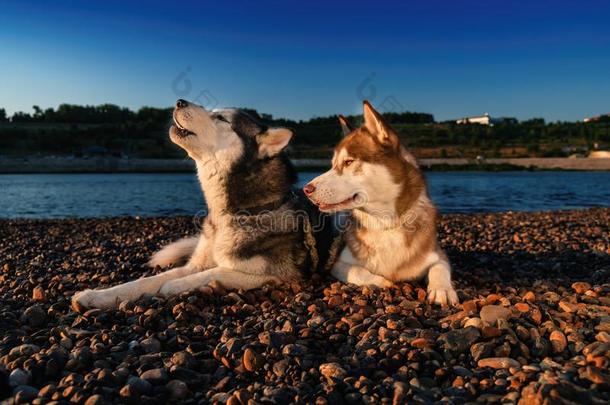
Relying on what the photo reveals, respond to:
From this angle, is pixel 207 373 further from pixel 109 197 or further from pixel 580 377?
pixel 109 197

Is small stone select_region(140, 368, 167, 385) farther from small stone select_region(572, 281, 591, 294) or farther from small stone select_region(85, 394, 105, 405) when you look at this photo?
small stone select_region(572, 281, 591, 294)

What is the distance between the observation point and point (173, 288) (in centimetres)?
504

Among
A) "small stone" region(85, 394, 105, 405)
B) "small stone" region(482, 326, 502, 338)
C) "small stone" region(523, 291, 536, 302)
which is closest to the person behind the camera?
"small stone" region(85, 394, 105, 405)

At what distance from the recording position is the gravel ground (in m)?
2.76

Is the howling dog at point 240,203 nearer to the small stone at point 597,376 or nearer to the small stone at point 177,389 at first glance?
the small stone at point 177,389

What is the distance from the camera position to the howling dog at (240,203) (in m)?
5.31

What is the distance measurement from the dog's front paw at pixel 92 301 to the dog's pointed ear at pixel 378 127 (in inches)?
125

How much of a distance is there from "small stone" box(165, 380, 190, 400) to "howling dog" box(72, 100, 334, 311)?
2273mm

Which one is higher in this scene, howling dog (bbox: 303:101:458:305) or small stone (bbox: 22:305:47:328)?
howling dog (bbox: 303:101:458:305)

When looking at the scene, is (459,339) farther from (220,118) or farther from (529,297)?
(220,118)

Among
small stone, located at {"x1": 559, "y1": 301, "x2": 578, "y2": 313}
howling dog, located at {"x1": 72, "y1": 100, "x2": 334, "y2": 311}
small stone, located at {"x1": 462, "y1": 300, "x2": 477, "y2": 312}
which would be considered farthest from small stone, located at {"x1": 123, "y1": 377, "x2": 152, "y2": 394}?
small stone, located at {"x1": 559, "y1": 301, "x2": 578, "y2": 313}

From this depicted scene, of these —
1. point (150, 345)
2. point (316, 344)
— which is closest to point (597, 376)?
point (316, 344)

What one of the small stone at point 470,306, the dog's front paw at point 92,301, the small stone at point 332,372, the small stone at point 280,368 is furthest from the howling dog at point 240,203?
the small stone at point 332,372

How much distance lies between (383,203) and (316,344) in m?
1.90
